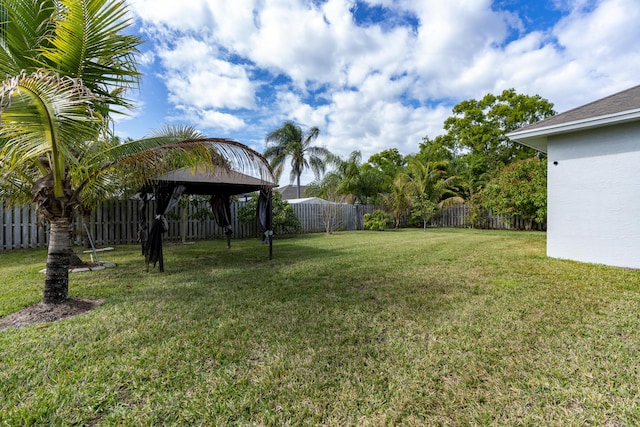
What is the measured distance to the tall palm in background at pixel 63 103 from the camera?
251 cm

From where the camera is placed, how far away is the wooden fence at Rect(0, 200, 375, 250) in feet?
28.0

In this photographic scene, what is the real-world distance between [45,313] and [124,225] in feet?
26.8

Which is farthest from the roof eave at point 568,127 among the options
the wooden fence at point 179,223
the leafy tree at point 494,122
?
the leafy tree at point 494,122

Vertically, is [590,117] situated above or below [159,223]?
above

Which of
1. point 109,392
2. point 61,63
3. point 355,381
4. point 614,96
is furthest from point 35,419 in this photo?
point 614,96

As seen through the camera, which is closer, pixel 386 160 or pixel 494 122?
pixel 494 122

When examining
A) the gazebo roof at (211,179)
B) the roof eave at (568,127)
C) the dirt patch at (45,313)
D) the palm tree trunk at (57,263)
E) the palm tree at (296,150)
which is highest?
the palm tree at (296,150)

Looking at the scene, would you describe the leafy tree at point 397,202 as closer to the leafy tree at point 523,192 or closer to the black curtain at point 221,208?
the leafy tree at point 523,192

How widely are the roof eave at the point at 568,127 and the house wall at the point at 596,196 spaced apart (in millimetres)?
261

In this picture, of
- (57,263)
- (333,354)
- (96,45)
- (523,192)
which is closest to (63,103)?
(96,45)

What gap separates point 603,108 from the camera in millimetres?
5656

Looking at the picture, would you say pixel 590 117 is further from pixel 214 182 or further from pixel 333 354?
pixel 214 182

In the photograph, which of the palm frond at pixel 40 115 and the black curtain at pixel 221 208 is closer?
the palm frond at pixel 40 115

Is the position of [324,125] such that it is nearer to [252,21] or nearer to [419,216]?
[419,216]
